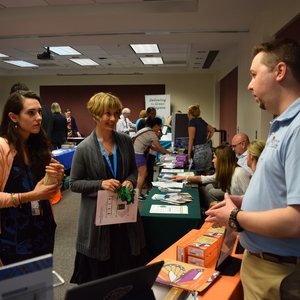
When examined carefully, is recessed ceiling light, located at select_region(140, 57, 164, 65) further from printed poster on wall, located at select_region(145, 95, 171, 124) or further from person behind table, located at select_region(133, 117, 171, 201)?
person behind table, located at select_region(133, 117, 171, 201)

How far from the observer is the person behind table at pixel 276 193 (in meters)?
0.87

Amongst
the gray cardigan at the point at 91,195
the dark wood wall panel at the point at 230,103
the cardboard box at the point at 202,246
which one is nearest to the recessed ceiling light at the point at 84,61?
the dark wood wall panel at the point at 230,103

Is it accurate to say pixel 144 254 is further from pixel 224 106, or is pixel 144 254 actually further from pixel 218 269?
pixel 224 106

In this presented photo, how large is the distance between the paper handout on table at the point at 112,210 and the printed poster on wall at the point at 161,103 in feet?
31.3

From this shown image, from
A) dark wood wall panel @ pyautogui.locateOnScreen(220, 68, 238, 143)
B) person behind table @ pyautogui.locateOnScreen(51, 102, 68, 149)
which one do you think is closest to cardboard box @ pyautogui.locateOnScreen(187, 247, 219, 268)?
person behind table @ pyautogui.locateOnScreen(51, 102, 68, 149)

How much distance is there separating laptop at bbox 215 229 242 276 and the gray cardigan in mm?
624

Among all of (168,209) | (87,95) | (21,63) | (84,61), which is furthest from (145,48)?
(168,209)

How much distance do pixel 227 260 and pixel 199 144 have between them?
3584 mm

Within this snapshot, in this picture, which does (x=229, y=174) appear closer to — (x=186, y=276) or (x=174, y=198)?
(x=174, y=198)

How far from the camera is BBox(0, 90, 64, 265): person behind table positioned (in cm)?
146

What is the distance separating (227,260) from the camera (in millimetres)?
1520

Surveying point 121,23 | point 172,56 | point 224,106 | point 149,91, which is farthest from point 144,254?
point 149,91

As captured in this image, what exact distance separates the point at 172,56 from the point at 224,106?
240 centimetres

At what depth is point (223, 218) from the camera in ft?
3.46
